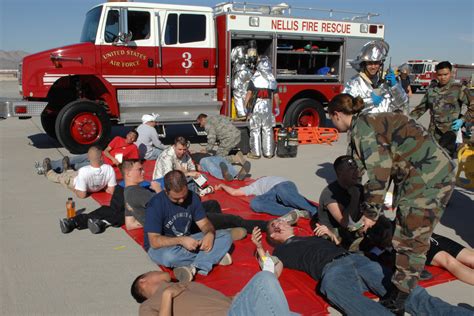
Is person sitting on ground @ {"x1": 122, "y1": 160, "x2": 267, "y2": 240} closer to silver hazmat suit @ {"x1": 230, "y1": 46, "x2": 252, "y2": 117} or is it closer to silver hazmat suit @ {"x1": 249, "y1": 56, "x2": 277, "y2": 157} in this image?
silver hazmat suit @ {"x1": 249, "y1": 56, "x2": 277, "y2": 157}

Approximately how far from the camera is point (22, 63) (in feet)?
29.1

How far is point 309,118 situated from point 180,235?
25.9 feet

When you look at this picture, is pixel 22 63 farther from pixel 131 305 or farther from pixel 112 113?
pixel 131 305

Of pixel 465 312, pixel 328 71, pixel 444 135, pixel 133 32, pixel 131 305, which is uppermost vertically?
pixel 133 32

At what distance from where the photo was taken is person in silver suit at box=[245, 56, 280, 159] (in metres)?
9.11

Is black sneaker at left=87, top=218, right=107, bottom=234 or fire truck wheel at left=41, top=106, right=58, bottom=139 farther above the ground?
fire truck wheel at left=41, top=106, right=58, bottom=139

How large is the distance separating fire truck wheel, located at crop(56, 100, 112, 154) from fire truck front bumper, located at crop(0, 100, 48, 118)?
409mm

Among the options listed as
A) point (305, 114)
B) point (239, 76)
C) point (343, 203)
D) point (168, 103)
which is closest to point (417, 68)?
point (305, 114)

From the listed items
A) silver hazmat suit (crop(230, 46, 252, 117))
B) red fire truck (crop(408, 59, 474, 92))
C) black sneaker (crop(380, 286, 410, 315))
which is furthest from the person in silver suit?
red fire truck (crop(408, 59, 474, 92))

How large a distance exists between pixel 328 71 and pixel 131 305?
9.29 metres

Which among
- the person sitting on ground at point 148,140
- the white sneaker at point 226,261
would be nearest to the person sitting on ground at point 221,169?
the person sitting on ground at point 148,140

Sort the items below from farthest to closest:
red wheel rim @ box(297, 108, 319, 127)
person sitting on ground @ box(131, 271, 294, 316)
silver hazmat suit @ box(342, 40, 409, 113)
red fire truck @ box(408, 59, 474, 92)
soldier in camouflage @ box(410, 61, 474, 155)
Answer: red fire truck @ box(408, 59, 474, 92) < red wheel rim @ box(297, 108, 319, 127) < soldier in camouflage @ box(410, 61, 474, 155) < silver hazmat suit @ box(342, 40, 409, 113) < person sitting on ground @ box(131, 271, 294, 316)

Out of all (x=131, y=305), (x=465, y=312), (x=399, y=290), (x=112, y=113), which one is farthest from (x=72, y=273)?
(x=112, y=113)

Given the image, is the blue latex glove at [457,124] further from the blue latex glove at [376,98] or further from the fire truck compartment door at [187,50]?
the fire truck compartment door at [187,50]
